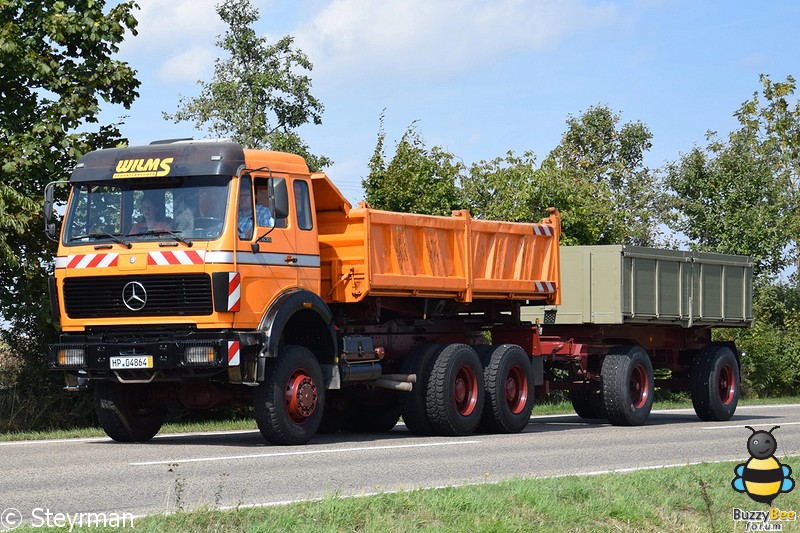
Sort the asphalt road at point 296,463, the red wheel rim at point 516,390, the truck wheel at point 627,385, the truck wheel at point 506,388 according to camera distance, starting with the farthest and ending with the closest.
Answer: the truck wheel at point 627,385
the red wheel rim at point 516,390
the truck wheel at point 506,388
the asphalt road at point 296,463

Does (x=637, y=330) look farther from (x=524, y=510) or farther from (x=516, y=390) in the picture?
(x=524, y=510)

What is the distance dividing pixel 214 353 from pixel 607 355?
331 inches

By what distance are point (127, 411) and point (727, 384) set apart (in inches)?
452

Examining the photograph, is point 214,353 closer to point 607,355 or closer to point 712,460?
point 712,460

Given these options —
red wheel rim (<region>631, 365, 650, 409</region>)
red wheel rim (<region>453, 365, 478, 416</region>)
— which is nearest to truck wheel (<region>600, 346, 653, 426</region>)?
red wheel rim (<region>631, 365, 650, 409</region>)

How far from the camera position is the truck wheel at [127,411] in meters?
15.9

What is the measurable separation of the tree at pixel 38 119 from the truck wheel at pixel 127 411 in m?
3.50

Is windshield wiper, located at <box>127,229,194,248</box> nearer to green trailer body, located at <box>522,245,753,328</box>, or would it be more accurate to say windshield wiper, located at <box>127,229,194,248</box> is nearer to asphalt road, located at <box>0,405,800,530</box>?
asphalt road, located at <box>0,405,800,530</box>

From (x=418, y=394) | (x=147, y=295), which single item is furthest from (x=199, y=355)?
(x=418, y=394)

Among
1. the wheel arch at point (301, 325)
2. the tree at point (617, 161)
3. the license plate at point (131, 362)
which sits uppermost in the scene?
the tree at point (617, 161)

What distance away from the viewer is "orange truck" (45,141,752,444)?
1488cm

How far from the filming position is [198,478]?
11508mm

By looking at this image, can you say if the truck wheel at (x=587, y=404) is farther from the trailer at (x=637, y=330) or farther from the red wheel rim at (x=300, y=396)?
the red wheel rim at (x=300, y=396)

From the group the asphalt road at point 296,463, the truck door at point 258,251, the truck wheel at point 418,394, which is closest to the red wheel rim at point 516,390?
the asphalt road at point 296,463
